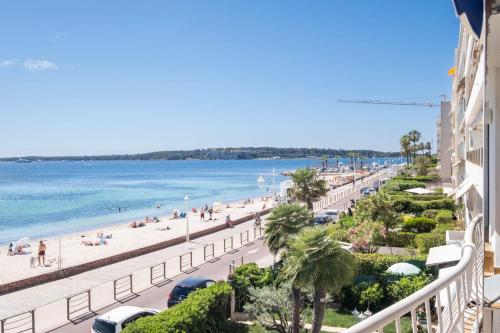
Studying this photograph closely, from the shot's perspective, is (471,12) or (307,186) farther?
(307,186)

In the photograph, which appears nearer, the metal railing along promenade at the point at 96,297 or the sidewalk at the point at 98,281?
the metal railing along promenade at the point at 96,297

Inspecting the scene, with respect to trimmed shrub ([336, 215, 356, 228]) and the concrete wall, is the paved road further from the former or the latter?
the concrete wall

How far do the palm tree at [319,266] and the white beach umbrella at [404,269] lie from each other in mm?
4699

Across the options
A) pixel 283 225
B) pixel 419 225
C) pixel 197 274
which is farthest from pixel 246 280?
pixel 419 225

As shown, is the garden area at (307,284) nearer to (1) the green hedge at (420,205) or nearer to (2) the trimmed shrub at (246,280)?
(2) the trimmed shrub at (246,280)

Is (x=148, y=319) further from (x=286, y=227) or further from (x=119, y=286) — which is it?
(x=119, y=286)

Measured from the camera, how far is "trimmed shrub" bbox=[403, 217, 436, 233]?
27.3m

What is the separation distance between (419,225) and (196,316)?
18.7 metres

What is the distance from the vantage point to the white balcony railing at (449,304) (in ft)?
7.14

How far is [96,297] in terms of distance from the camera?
1800 cm

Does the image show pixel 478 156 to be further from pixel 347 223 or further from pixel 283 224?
pixel 347 223

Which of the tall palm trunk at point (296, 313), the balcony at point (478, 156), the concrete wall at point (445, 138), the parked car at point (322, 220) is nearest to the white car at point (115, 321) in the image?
the tall palm trunk at point (296, 313)

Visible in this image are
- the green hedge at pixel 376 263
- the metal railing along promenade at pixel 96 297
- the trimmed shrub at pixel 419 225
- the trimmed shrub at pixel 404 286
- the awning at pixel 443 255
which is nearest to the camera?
the awning at pixel 443 255

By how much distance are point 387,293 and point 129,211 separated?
194 feet
